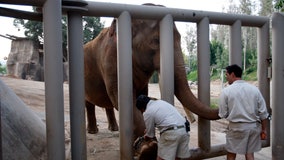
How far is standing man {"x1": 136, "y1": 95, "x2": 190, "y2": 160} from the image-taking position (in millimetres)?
3485

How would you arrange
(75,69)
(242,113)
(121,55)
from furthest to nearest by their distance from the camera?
(242,113)
(121,55)
(75,69)

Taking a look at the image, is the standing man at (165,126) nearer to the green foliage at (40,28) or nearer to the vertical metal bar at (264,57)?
the vertical metal bar at (264,57)

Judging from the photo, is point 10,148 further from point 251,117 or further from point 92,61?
point 92,61

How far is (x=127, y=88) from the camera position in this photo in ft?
11.0

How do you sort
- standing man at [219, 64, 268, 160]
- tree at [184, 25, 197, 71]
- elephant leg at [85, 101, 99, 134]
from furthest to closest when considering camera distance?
tree at [184, 25, 197, 71] < elephant leg at [85, 101, 99, 134] < standing man at [219, 64, 268, 160]

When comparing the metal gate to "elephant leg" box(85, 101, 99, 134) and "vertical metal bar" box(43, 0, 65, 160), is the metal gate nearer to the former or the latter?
"vertical metal bar" box(43, 0, 65, 160)

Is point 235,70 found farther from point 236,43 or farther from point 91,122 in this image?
point 91,122

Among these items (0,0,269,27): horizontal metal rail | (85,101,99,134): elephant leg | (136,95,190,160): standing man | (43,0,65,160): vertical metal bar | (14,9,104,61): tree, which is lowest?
(85,101,99,134): elephant leg

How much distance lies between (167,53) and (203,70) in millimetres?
576

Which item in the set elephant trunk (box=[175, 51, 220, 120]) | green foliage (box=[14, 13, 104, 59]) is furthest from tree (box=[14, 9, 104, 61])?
elephant trunk (box=[175, 51, 220, 120])

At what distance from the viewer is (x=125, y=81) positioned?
3.35m

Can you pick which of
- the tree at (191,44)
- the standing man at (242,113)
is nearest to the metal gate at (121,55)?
the standing man at (242,113)

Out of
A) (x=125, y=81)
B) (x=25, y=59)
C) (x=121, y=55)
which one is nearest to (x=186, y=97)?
(x=125, y=81)

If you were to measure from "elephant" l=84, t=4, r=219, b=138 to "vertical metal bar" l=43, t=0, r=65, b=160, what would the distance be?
147 cm
